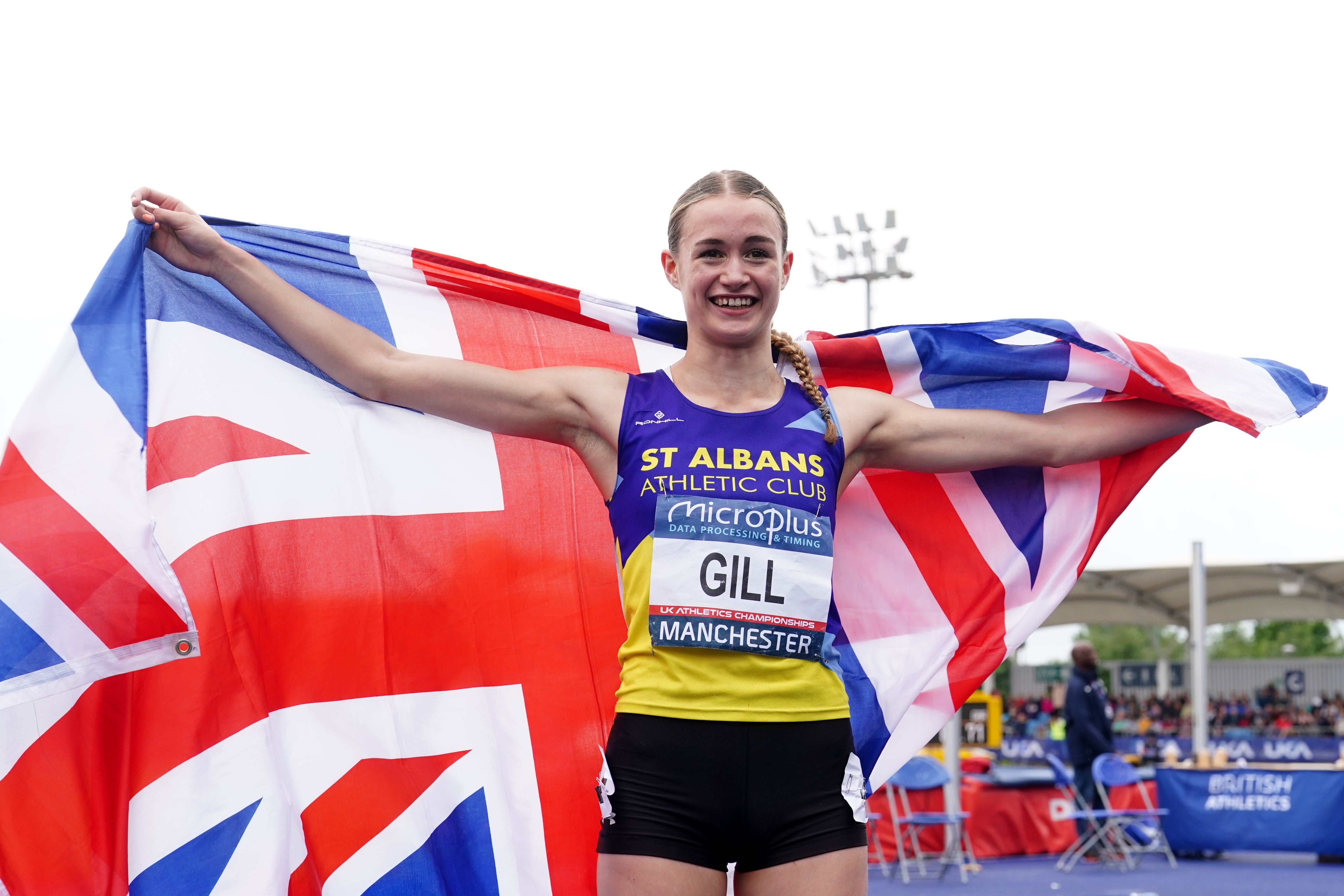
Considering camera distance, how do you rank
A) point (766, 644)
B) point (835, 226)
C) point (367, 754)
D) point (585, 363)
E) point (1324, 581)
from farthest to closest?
point (1324, 581) < point (835, 226) < point (585, 363) < point (367, 754) < point (766, 644)

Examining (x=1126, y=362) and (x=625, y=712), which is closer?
(x=625, y=712)

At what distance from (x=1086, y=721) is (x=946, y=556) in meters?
8.01

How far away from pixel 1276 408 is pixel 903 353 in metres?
0.96

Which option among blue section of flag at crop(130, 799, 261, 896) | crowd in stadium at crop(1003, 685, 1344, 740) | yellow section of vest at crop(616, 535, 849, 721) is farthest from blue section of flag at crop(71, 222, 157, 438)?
crowd in stadium at crop(1003, 685, 1344, 740)

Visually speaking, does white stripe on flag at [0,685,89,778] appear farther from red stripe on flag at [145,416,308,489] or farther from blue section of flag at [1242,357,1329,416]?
blue section of flag at [1242,357,1329,416]

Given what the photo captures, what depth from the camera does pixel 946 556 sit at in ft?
11.1

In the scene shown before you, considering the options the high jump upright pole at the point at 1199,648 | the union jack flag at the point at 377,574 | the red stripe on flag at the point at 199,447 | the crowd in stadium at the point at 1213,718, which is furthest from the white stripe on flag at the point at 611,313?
the crowd in stadium at the point at 1213,718

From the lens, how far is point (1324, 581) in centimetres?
2177

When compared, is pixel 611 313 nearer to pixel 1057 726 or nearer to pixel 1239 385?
pixel 1239 385

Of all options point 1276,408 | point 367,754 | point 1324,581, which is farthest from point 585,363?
point 1324,581

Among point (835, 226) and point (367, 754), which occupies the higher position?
point (835, 226)

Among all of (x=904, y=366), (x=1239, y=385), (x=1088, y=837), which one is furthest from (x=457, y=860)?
(x=1088, y=837)

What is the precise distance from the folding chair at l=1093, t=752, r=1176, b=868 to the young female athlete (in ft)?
28.3

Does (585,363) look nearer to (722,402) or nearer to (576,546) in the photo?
(576,546)
